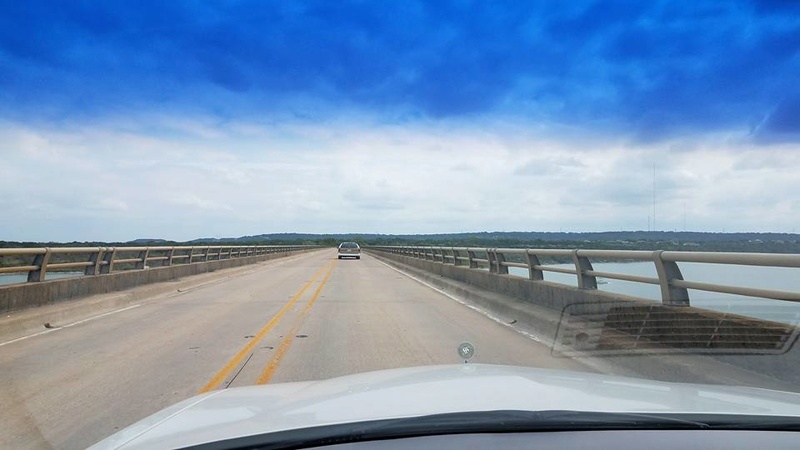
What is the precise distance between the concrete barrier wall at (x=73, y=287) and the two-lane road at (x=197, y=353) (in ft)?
3.64

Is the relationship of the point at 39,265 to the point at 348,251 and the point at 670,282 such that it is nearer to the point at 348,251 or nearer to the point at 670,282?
the point at 670,282

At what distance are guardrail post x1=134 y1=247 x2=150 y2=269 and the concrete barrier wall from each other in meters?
0.38

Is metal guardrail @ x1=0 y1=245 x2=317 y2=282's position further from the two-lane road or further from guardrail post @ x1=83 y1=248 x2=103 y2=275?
the two-lane road

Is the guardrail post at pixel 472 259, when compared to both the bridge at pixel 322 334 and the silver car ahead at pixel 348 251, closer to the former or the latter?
the bridge at pixel 322 334

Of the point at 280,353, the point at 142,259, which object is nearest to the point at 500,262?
the point at 280,353

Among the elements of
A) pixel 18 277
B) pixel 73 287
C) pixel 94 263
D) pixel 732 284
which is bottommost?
pixel 73 287

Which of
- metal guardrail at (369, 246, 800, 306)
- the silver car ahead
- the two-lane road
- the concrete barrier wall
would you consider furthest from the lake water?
the silver car ahead

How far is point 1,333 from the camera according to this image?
11617mm

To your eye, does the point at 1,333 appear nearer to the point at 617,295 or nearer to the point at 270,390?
the point at 270,390

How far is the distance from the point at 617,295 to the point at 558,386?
267 inches

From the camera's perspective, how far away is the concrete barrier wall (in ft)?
42.7

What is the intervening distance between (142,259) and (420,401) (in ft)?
67.6

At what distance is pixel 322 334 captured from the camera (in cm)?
1212

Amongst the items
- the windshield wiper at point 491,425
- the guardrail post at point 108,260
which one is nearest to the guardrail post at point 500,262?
the guardrail post at point 108,260
